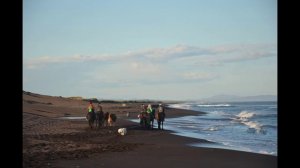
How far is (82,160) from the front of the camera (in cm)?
580

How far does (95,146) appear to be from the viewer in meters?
6.25

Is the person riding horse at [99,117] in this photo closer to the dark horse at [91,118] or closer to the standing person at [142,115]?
the dark horse at [91,118]

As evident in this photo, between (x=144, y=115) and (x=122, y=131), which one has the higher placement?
(x=144, y=115)

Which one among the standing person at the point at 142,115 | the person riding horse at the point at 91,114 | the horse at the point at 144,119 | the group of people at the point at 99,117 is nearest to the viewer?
the person riding horse at the point at 91,114

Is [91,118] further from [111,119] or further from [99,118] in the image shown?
[111,119]

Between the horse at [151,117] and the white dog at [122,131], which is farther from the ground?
the horse at [151,117]

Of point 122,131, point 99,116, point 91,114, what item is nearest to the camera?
point 91,114

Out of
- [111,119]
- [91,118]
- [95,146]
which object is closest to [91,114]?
[91,118]

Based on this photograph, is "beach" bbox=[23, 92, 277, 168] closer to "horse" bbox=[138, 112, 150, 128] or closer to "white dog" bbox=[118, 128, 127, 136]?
"white dog" bbox=[118, 128, 127, 136]

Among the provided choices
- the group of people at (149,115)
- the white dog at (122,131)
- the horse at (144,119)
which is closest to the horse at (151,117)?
the group of people at (149,115)

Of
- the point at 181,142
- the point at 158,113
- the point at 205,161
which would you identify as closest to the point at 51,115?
the point at 158,113

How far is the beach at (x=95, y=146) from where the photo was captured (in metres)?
5.79

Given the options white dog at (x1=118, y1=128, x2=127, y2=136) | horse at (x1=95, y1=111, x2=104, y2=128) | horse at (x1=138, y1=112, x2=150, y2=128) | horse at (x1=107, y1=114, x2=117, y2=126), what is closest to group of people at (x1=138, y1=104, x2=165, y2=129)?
horse at (x1=138, y1=112, x2=150, y2=128)
